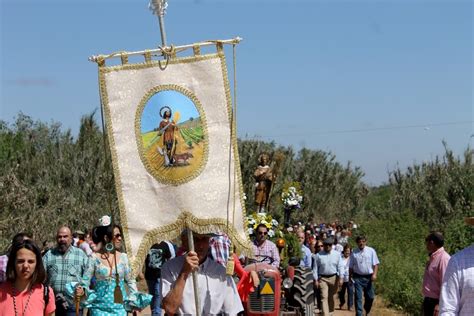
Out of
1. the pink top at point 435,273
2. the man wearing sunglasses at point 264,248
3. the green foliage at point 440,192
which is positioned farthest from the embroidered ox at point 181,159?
the green foliage at point 440,192

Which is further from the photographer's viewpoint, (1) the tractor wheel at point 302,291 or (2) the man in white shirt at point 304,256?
(2) the man in white shirt at point 304,256

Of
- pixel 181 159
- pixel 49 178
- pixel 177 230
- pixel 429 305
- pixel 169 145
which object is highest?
pixel 49 178

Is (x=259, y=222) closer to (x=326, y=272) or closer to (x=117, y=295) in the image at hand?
(x=326, y=272)

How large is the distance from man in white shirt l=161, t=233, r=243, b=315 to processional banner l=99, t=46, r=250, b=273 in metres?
0.23

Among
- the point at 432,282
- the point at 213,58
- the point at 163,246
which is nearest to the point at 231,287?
the point at 213,58

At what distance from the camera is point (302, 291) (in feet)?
56.3

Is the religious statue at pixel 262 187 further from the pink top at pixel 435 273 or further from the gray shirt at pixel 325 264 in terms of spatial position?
the pink top at pixel 435 273

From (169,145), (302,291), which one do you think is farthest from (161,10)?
(302,291)

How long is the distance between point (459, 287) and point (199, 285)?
183cm

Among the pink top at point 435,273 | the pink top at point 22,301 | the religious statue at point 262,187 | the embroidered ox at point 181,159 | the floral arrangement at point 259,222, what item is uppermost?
the religious statue at point 262,187

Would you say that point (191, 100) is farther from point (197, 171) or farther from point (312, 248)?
point (312, 248)

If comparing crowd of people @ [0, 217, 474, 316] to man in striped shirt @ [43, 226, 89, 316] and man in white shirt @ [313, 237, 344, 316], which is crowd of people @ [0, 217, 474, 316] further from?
man in white shirt @ [313, 237, 344, 316]

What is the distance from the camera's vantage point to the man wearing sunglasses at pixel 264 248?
50.7 ft

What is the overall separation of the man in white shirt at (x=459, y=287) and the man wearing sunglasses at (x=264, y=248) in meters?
8.92
